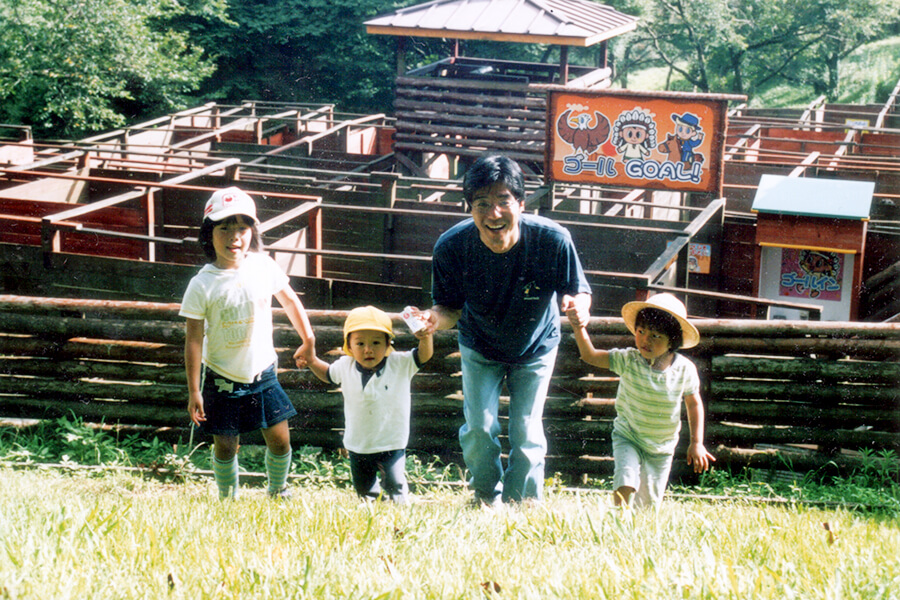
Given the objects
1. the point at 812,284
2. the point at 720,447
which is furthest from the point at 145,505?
the point at 812,284

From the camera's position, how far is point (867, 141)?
2317 centimetres

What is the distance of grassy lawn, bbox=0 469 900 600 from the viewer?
2.73 m

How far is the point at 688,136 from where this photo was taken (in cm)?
884

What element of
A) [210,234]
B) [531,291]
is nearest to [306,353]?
[210,234]

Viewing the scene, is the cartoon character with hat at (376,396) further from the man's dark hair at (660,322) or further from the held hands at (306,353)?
the man's dark hair at (660,322)

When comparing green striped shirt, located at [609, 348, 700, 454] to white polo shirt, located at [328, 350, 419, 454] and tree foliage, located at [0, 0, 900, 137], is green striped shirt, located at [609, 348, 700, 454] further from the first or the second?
tree foliage, located at [0, 0, 900, 137]

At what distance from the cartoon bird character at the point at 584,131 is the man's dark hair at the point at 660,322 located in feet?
16.8

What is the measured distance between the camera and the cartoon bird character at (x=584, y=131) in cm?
915

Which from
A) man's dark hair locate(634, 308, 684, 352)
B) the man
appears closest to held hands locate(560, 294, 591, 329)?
the man

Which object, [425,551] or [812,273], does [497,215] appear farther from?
[812,273]

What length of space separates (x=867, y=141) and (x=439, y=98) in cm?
1222

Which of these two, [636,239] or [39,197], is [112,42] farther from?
[636,239]

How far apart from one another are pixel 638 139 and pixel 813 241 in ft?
7.22

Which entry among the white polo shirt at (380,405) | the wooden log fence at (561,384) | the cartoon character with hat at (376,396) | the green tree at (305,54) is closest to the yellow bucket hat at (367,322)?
the cartoon character with hat at (376,396)
